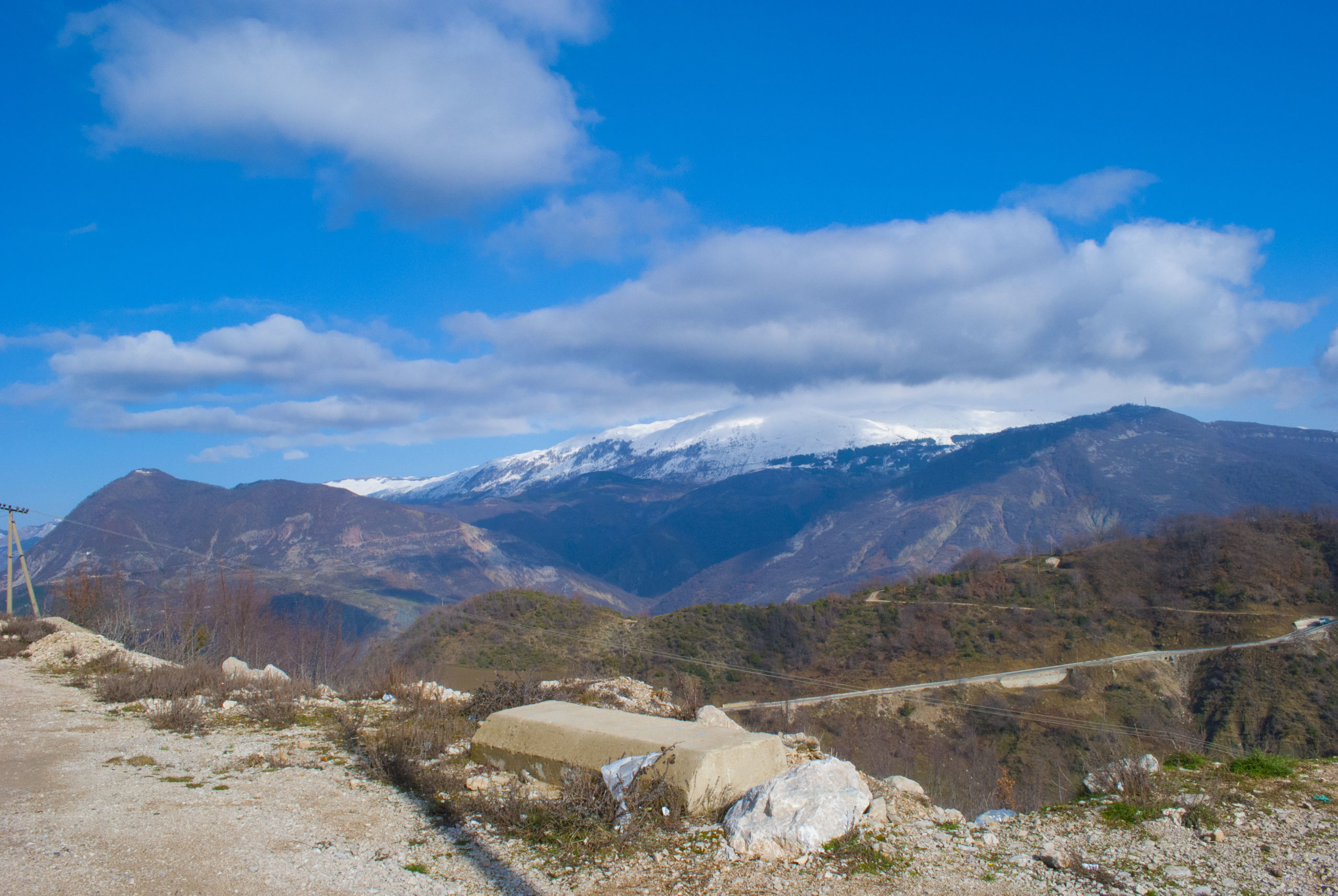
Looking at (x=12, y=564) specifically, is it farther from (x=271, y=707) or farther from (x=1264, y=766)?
(x=1264, y=766)

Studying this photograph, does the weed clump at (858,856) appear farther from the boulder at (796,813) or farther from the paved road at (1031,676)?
the paved road at (1031,676)

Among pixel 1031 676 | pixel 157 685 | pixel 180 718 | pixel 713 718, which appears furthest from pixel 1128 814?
pixel 1031 676

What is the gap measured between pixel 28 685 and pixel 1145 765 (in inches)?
808

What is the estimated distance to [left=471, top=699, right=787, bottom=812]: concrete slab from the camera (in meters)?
8.07

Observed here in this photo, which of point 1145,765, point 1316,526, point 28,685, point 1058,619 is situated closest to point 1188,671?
point 1058,619

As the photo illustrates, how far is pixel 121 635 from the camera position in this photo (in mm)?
30422

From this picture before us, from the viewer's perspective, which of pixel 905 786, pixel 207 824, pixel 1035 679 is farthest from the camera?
pixel 1035 679

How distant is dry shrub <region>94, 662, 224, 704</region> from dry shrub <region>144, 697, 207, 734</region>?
622mm

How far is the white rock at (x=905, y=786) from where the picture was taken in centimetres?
968

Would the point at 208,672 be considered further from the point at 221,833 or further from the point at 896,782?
the point at 896,782

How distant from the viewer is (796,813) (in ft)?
24.0

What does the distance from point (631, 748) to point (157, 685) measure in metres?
11.4

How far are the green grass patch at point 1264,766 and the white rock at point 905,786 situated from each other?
3.89 meters

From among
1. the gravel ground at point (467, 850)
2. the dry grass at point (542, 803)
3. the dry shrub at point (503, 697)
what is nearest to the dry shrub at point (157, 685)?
the gravel ground at point (467, 850)
